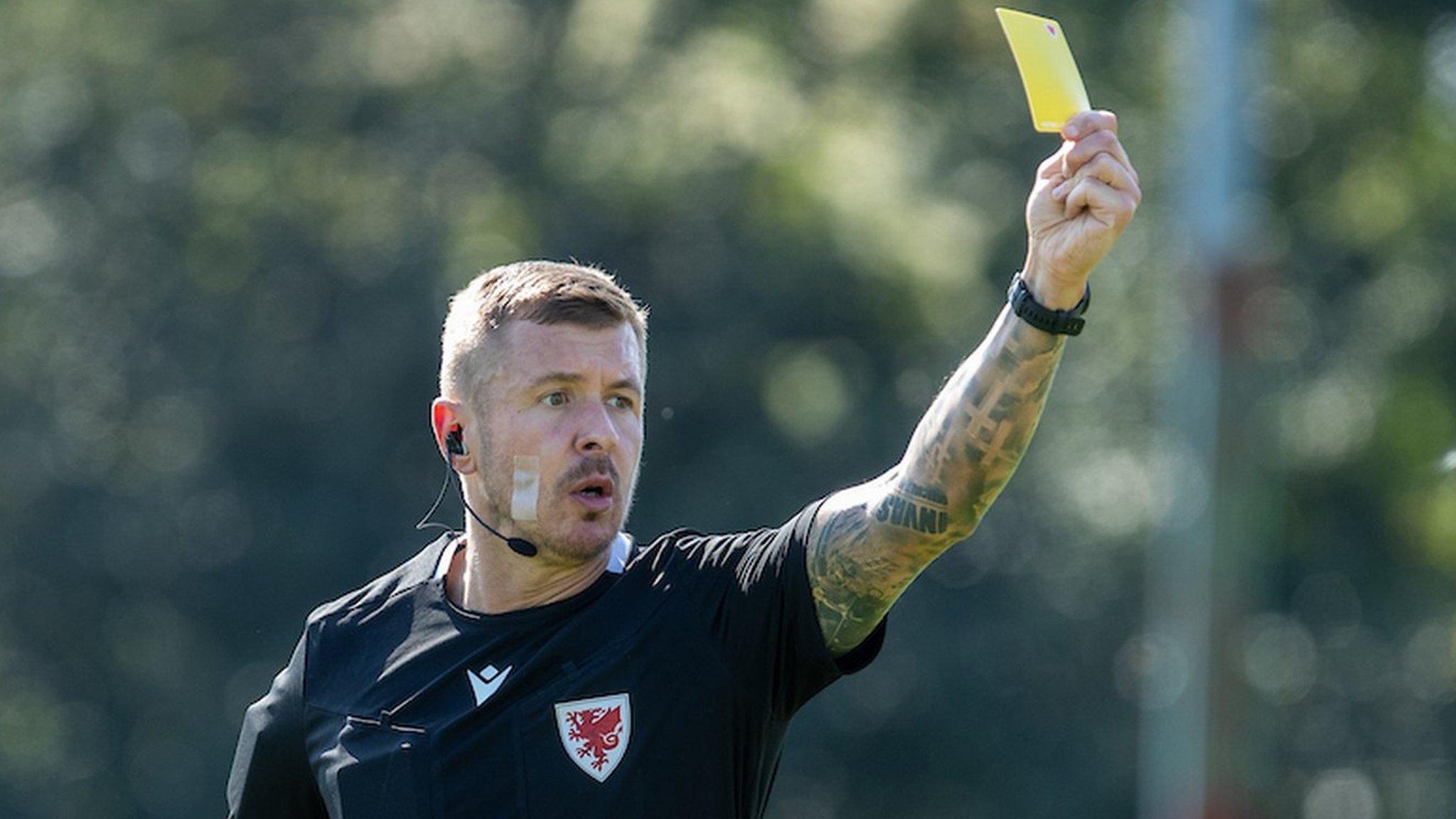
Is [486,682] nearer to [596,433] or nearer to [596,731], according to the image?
[596,731]

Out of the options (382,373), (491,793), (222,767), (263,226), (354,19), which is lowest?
(222,767)

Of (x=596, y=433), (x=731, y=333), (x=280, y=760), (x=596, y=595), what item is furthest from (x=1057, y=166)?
(x=731, y=333)

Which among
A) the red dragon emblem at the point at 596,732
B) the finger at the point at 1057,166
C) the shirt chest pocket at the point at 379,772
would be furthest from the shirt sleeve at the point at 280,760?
the finger at the point at 1057,166

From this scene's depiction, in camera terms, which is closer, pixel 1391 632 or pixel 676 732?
pixel 676 732

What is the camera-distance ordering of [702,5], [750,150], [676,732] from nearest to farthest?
[676,732] → [750,150] → [702,5]

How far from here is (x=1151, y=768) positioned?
1666cm

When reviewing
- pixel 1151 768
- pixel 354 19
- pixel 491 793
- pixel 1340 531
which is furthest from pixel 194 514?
pixel 491 793

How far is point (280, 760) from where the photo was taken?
4.81 m

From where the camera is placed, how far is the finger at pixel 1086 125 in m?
4.01

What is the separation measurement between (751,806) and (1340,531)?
588 inches

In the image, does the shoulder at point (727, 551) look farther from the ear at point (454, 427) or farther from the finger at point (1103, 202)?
the finger at point (1103, 202)

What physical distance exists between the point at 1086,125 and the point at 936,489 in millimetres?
700

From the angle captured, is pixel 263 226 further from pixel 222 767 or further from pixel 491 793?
pixel 491 793

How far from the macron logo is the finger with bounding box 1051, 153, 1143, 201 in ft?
4.75
